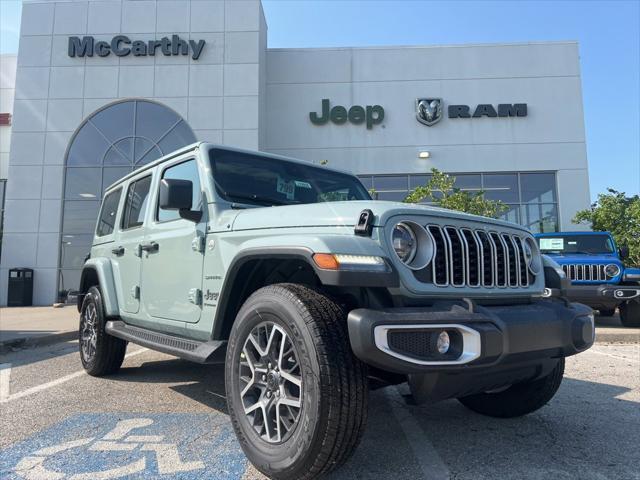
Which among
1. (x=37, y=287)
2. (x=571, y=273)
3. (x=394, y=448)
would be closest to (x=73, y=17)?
(x=37, y=287)

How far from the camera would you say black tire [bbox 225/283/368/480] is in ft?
6.53

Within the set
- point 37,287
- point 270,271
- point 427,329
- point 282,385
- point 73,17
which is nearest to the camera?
point 427,329

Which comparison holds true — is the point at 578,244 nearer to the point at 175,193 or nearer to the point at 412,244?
the point at 412,244

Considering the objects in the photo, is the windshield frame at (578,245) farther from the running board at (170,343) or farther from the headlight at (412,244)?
the running board at (170,343)

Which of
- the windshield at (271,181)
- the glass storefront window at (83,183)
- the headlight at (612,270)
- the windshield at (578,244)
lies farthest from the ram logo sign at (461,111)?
the windshield at (271,181)

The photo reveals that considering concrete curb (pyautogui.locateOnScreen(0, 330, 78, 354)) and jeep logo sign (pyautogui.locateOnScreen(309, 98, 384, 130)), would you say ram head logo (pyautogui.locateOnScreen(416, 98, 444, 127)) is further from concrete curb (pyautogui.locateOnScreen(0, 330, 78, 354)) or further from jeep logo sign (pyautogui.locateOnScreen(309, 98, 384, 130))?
concrete curb (pyautogui.locateOnScreen(0, 330, 78, 354))

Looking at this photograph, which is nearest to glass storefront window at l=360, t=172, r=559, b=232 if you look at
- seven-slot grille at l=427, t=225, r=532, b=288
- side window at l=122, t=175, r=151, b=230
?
side window at l=122, t=175, r=151, b=230

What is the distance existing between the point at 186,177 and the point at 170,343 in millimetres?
1275

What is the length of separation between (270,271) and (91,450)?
58.7 inches

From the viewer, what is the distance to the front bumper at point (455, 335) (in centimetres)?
197

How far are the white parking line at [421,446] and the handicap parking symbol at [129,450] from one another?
0.99m

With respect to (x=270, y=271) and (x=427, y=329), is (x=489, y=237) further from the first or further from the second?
(x=270, y=271)

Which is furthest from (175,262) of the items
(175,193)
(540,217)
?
(540,217)

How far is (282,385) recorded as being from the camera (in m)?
2.30
